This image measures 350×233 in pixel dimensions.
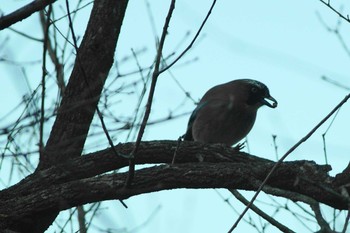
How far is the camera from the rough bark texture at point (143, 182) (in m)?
5.61

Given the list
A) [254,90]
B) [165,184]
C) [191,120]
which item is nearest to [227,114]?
[191,120]

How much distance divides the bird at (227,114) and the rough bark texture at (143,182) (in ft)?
7.85

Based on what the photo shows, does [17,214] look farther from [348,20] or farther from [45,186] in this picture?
[348,20]

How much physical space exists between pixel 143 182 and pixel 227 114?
10.3 ft

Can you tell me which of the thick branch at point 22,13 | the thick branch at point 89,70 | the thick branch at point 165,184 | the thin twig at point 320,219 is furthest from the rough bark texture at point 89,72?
the thin twig at point 320,219

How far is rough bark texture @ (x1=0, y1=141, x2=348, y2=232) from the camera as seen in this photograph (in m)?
5.61

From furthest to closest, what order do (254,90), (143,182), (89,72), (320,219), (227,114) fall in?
(254,90)
(227,114)
(89,72)
(143,182)
(320,219)

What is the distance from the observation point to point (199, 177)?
5.61 metres

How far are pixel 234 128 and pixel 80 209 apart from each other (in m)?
1.96

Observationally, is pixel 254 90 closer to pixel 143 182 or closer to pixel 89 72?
pixel 89 72

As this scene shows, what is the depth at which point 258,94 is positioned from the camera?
30.0ft

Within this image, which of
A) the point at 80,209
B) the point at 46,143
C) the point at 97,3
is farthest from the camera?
the point at 80,209

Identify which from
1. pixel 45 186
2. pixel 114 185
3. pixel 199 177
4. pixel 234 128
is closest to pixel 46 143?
pixel 45 186

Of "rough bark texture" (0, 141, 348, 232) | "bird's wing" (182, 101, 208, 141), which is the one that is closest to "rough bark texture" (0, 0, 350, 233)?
"rough bark texture" (0, 141, 348, 232)
